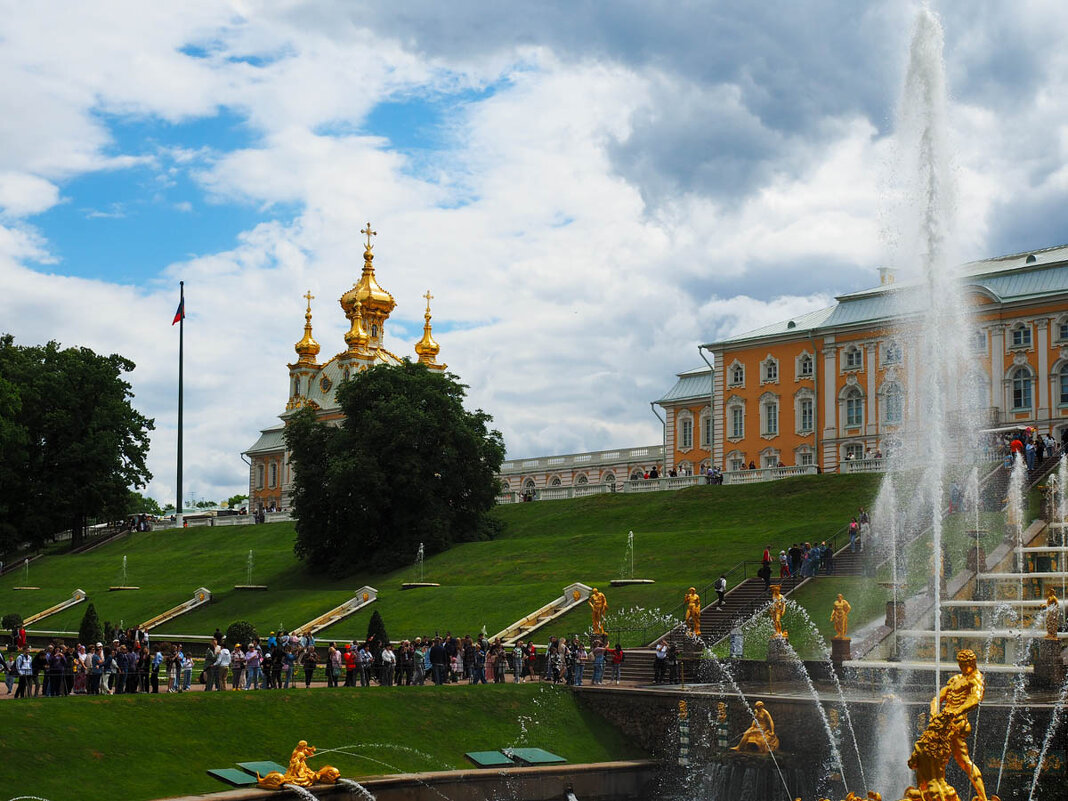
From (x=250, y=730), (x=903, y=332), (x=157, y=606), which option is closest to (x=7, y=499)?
(x=157, y=606)

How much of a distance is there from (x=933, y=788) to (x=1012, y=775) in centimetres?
1106

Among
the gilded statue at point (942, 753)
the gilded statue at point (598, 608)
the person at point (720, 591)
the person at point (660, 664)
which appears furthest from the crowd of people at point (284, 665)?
the gilded statue at point (942, 753)

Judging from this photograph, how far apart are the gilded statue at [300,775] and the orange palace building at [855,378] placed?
37064mm

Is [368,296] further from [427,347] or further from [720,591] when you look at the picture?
[720,591]

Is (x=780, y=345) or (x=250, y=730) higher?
(x=780, y=345)

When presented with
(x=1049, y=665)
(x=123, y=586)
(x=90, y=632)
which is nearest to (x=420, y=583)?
(x=90, y=632)

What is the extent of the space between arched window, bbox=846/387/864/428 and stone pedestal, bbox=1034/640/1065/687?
147 feet

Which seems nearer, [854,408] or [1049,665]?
[1049,665]

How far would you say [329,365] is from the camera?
119 metres

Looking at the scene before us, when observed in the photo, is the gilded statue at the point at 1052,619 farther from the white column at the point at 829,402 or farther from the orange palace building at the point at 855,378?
the white column at the point at 829,402

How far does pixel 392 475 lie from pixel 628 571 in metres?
17.4

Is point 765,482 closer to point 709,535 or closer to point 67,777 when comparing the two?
point 709,535

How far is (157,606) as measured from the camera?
55531 millimetres

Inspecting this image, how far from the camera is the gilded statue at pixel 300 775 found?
23500 millimetres
